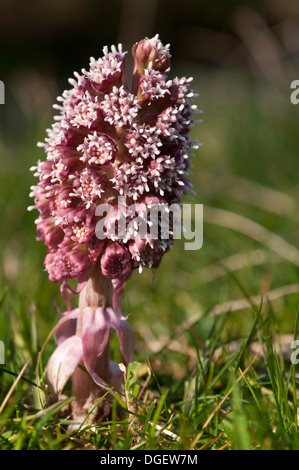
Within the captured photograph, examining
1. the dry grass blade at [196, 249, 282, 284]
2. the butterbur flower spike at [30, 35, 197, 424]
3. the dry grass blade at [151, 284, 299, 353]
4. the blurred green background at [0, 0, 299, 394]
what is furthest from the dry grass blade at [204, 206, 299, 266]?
the butterbur flower spike at [30, 35, 197, 424]

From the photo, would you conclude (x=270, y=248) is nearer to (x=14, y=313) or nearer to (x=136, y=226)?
(x=14, y=313)

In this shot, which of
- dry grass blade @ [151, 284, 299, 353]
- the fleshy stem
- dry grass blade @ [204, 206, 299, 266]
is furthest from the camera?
dry grass blade @ [204, 206, 299, 266]

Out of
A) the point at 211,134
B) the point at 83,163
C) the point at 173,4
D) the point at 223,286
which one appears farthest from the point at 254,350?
the point at 173,4

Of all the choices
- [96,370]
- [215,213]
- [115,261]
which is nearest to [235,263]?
[215,213]

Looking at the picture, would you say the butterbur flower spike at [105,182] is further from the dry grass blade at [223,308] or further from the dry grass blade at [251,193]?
the dry grass blade at [251,193]

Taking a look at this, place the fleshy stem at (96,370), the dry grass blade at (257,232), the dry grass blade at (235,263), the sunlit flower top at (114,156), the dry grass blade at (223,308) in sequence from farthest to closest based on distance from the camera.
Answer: the dry grass blade at (235,263) < the dry grass blade at (257,232) < the dry grass blade at (223,308) < the fleshy stem at (96,370) < the sunlit flower top at (114,156)

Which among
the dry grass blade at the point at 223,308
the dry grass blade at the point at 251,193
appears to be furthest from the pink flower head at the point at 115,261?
the dry grass blade at the point at 251,193

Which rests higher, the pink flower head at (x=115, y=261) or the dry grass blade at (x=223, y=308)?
the pink flower head at (x=115, y=261)

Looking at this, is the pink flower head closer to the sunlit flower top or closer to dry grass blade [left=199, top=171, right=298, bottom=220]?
the sunlit flower top
